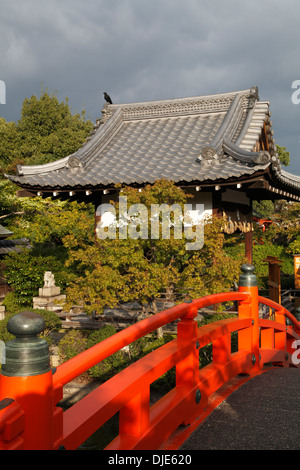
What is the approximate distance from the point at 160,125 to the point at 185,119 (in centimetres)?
82

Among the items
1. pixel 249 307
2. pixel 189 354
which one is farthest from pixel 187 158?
pixel 189 354

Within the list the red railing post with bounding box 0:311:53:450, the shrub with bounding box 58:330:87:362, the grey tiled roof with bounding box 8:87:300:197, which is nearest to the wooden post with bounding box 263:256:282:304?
the grey tiled roof with bounding box 8:87:300:197

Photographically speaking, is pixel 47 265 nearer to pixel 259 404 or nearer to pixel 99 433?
pixel 99 433

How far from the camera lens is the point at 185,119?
511 inches

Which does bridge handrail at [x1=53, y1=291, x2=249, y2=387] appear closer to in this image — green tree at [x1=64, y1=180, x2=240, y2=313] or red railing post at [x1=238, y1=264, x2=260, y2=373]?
red railing post at [x1=238, y1=264, x2=260, y2=373]

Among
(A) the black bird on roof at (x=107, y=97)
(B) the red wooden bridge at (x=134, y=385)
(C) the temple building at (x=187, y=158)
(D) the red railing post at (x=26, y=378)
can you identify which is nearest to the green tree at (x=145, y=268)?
(C) the temple building at (x=187, y=158)

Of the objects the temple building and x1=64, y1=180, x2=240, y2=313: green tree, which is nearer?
x1=64, y1=180, x2=240, y2=313: green tree

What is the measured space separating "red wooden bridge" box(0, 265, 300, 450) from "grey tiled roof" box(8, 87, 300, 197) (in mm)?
5248

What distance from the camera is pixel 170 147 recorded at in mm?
11406

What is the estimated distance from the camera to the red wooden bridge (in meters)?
1.43

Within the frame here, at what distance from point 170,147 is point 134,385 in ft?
31.9
